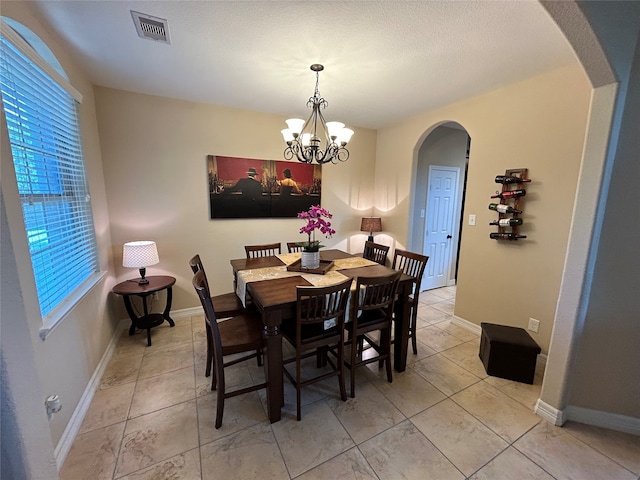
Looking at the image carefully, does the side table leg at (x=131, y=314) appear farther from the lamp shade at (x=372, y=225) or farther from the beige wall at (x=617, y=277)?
the beige wall at (x=617, y=277)

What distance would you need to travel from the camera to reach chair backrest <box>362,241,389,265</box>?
3.05m

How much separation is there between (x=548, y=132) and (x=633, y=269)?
4.33 feet

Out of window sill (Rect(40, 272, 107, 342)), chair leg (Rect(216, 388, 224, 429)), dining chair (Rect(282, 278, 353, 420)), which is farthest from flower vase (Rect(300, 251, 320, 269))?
window sill (Rect(40, 272, 107, 342))

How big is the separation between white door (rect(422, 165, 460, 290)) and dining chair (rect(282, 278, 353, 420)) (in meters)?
2.72

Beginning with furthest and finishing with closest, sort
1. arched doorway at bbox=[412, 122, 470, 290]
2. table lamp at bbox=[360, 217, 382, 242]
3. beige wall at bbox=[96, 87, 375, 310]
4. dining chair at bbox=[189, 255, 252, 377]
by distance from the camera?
table lamp at bbox=[360, 217, 382, 242] < arched doorway at bbox=[412, 122, 470, 290] < beige wall at bbox=[96, 87, 375, 310] < dining chair at bbox=[189, 255, 252, 377]

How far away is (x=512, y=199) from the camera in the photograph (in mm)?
2574

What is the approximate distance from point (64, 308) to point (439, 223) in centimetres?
438

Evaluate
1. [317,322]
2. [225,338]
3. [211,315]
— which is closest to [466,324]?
[317,322]

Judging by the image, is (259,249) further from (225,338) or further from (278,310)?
(278,310)

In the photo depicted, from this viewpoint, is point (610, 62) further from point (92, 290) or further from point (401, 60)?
point (92, 290)

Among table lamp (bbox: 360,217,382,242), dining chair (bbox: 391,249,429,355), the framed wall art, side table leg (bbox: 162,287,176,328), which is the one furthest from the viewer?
table lamp (bbox: 360,217,382,242)

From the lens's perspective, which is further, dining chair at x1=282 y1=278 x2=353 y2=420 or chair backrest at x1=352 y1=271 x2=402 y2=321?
chair backrest at x1=352 y1=271 x2=402 y2=321

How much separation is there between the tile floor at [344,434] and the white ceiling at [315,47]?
2.55m

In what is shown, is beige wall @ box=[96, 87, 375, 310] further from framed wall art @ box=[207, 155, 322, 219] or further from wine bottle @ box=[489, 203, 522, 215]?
wine bottle @ box=[489, 203, 522, 215]
